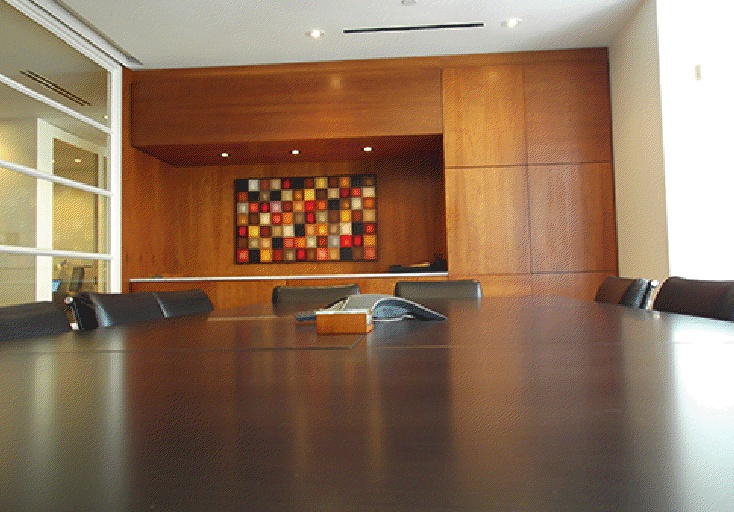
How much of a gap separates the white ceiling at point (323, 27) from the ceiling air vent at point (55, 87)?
50 centimetres

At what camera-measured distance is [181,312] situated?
7.82 feet

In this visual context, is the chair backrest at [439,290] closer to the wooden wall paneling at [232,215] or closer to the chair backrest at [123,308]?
the chair backrest at [123,308]

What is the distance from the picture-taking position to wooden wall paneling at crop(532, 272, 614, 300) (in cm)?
482

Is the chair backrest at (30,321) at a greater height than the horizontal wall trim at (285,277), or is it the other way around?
the horizontal wall trim at (285,277)

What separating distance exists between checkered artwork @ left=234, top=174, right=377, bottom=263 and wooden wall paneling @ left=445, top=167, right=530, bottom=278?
1165 millimetres

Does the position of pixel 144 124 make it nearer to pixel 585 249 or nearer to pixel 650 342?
pixel 585 249

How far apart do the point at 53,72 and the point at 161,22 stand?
84cm

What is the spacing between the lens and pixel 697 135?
3859 mm

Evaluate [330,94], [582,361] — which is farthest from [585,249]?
[582,361]

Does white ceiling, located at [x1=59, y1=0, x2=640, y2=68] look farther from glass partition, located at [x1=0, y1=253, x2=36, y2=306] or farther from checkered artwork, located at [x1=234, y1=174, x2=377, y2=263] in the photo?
glass partition, located at [x1=0, y1=253, x2=36, y2=306]

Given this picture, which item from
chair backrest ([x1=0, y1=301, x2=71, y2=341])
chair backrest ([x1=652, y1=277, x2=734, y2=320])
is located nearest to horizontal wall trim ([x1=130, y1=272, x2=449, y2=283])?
chair backrest ([x1=652, y1=277, x2=734, y2=320])

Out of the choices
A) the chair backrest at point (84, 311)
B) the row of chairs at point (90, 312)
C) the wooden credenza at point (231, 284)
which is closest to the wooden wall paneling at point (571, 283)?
the wooden credenza at point (231, 284)

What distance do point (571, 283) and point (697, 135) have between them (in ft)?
4.85

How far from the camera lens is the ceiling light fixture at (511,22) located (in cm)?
433
